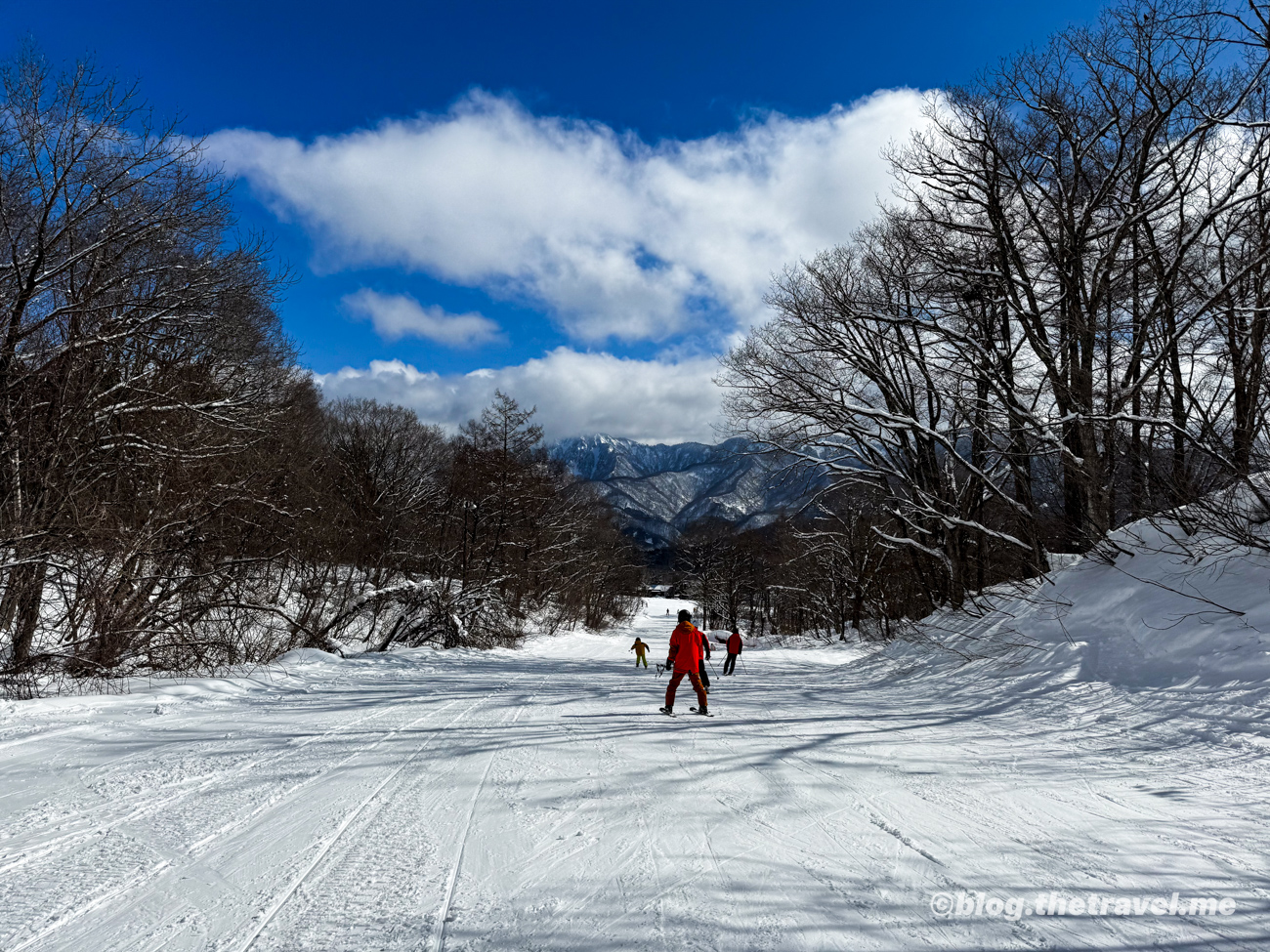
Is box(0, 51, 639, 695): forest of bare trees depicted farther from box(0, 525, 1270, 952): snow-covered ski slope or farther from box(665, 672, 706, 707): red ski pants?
box(665, 672, 706, 707): red ski pants

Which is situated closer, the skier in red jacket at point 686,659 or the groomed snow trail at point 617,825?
the groomed snow trail at point 617,825

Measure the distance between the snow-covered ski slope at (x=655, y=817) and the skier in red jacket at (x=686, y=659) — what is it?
32 centimetres

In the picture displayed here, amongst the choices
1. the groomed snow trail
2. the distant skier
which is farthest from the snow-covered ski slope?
the distant skier

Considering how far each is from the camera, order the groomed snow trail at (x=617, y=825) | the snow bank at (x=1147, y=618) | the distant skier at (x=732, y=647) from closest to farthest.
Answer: the groomed snow trail at (x=617, y=825), the snow bank at (x=1147, y=618), the distant skier at (x=732, y=647)

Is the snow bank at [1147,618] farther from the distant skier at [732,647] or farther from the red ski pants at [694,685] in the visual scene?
the red ski pants at [694,685]

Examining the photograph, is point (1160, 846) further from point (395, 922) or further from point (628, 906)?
point (395, 922)

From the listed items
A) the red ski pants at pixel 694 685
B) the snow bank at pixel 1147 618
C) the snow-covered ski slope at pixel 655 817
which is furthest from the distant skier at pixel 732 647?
the red ski pants at pixel 694 685

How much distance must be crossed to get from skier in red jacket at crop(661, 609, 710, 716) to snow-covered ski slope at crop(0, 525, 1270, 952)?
1.04 ft

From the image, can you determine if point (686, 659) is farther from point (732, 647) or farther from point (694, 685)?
point (732, 647)

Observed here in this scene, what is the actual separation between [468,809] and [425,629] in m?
19.1

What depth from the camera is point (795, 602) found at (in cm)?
5506

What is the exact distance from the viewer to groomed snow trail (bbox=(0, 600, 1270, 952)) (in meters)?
3.13

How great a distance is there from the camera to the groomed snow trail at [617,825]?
10.3 ft

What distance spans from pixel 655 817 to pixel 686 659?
15.8ft
